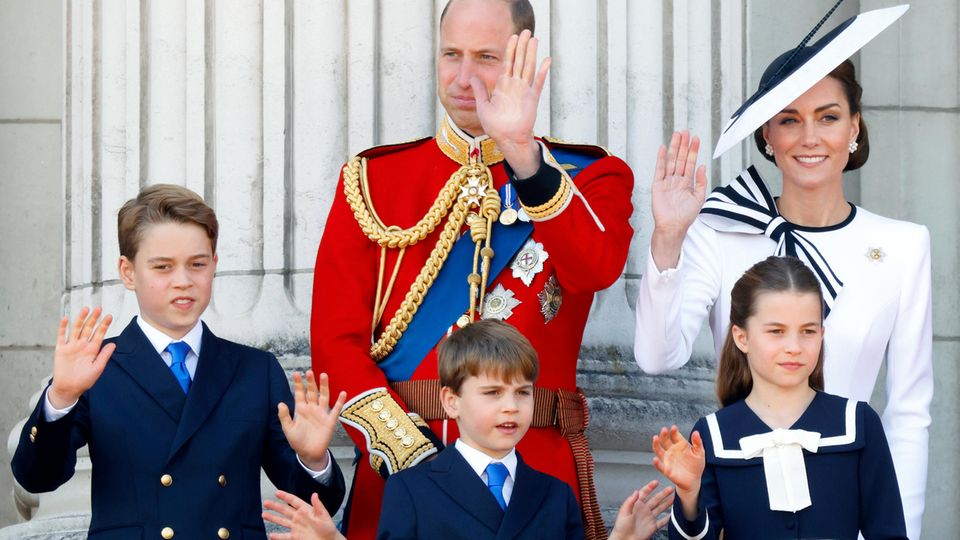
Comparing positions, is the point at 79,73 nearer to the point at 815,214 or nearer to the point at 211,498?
the point at 211,498

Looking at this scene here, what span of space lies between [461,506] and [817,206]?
1294 millimetres

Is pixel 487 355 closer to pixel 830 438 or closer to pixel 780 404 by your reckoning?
pixel 780 404

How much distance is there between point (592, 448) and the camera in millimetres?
5410

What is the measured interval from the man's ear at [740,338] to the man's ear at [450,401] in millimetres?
679

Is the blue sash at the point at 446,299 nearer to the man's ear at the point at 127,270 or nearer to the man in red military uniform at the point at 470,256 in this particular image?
the man in red military uniform at the point at 470,256

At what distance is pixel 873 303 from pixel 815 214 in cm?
30

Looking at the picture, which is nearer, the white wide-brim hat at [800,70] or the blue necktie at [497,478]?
the blue necktie at [497,478]

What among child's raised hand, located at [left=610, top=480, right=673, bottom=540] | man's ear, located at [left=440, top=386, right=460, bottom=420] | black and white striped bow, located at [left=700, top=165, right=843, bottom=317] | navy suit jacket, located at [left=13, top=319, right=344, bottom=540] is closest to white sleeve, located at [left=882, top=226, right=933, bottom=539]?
black and white striped bow, located at [left=700, top=165, right=843, bottom=317]

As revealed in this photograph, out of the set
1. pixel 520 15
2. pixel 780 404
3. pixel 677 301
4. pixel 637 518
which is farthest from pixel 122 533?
pixel 520 15

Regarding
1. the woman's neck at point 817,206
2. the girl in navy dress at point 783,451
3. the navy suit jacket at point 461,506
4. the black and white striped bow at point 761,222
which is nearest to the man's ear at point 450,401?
the navy suit jacket at point 461,506

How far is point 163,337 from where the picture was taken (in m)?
4.32

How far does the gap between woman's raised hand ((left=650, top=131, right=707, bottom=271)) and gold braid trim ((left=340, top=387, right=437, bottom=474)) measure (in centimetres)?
73

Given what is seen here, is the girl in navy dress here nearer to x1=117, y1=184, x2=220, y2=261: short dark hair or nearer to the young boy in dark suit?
the young boy in dark suit

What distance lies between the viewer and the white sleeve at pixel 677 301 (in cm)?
440
